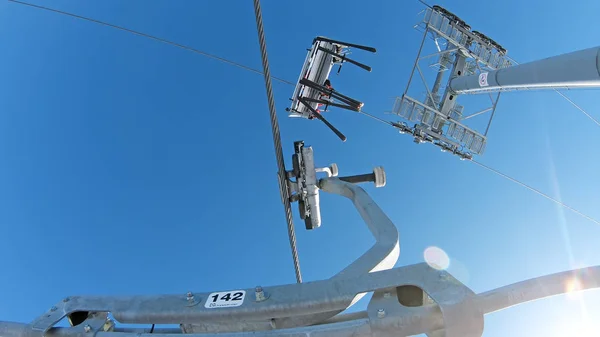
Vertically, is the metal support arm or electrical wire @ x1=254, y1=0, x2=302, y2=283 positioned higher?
electrical wire @ x1=254, y1=0, x2=302, y2=283

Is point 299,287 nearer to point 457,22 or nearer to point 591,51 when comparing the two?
point 591,51

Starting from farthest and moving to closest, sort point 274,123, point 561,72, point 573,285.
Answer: point 274,123
point 561,72
point 573,285

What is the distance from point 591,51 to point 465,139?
1389cm

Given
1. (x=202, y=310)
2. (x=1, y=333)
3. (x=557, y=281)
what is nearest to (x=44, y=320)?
(x=1, y=333)

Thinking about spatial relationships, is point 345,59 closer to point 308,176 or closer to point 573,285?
point 308,176

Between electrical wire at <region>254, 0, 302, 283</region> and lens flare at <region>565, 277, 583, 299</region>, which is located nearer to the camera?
lens flare at <region>565, 277, 583, 299</region>

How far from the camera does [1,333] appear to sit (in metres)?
2.49

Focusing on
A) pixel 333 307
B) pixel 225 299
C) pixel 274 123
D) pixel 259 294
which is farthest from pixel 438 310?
pixel 274 123

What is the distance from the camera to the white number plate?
2.56m

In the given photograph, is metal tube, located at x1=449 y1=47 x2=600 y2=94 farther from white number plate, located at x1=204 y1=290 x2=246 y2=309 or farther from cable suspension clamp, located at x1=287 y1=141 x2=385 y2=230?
white number plate, located at x1=204 y1=290 x2=246 y2=309

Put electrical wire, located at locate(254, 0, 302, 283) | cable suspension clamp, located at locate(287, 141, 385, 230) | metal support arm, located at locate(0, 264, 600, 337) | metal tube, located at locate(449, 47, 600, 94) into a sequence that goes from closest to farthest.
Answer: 1. metal support arm, located at locate(0, 264, 600, 337)
2. metal tube, located at locate(449, 47, 600, 94)
3. electrical wire, located at locate(254, 0, 302, 283)
4. cable suspension clamp, located at locate(287, 141, 385, 230)

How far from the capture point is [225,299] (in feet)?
8.58

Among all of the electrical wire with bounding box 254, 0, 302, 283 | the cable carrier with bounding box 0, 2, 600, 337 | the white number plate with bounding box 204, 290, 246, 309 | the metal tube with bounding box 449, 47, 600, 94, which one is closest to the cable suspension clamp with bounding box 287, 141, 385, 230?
the electrical wire with bounding box 254, 0, 302, 283

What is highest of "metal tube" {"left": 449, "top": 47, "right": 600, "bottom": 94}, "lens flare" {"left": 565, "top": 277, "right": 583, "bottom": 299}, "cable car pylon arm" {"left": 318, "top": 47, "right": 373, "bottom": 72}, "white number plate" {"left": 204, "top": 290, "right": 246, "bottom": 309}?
"cable car pylon arm" {"left": 318, "top": 47, "right": 373, "bottom": 72}
